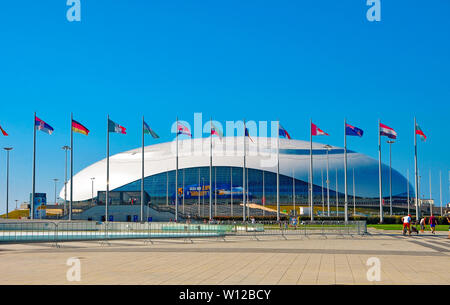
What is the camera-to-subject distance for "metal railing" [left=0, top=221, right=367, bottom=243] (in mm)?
31766

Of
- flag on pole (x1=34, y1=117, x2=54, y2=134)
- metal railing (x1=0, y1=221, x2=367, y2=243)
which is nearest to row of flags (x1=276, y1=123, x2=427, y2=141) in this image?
metal railing (x1=0, y1=221, x2=367, y2=243)

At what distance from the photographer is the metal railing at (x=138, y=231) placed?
31.8 meters

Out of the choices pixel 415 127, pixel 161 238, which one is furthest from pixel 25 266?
pixel 415 127

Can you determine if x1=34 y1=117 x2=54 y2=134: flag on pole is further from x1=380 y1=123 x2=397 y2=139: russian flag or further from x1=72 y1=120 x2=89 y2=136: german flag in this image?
Result: x1=380 y1=123 x2=397 y2=139: russian flag

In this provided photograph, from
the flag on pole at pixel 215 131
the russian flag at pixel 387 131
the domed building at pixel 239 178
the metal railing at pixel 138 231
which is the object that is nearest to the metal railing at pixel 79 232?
the metal railing at pixel 138 231

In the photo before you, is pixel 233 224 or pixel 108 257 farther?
pixel 233 224

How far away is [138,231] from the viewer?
36.4 metres

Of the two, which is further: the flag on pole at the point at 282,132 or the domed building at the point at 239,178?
the domed building at the point at 239,178

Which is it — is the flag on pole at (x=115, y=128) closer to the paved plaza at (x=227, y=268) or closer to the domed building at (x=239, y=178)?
the paved plaza at (x=227, y=268)

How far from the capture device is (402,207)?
369 ft

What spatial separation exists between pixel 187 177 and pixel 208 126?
5706cm

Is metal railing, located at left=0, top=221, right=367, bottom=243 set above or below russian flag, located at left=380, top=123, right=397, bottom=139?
below
